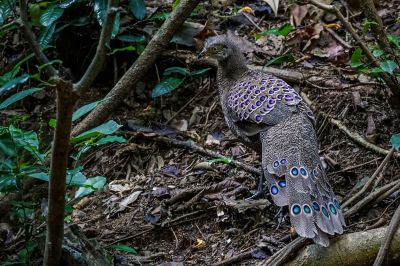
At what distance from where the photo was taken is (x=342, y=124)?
5133mm

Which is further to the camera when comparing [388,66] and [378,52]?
[378,52]

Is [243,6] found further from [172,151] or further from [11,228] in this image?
[11,228]

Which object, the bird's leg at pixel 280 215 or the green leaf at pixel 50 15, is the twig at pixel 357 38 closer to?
the bird's leg at pixel 280 215

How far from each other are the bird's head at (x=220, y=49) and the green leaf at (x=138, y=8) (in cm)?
116

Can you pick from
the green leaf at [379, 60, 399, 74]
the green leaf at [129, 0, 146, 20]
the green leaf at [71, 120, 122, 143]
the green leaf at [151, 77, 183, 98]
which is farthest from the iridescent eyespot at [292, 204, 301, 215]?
the green leaf at [129, 0, 146, 20]

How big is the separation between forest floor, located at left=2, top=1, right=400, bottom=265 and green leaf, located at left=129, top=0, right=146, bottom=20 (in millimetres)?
510

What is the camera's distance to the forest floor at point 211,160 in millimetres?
4293

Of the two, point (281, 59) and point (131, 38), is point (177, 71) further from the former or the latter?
point (281, 59)

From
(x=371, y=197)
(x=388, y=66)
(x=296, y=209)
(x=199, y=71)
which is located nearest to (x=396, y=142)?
(x=371, y=197)

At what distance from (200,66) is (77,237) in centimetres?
309

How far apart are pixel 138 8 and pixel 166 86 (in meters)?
0.92

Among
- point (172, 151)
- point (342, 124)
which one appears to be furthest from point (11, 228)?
point (342, 124)

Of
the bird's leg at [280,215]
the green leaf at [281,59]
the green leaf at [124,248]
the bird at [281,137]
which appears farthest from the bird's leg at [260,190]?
the green leaf at [281,59]

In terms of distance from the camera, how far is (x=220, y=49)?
17.3 ft
